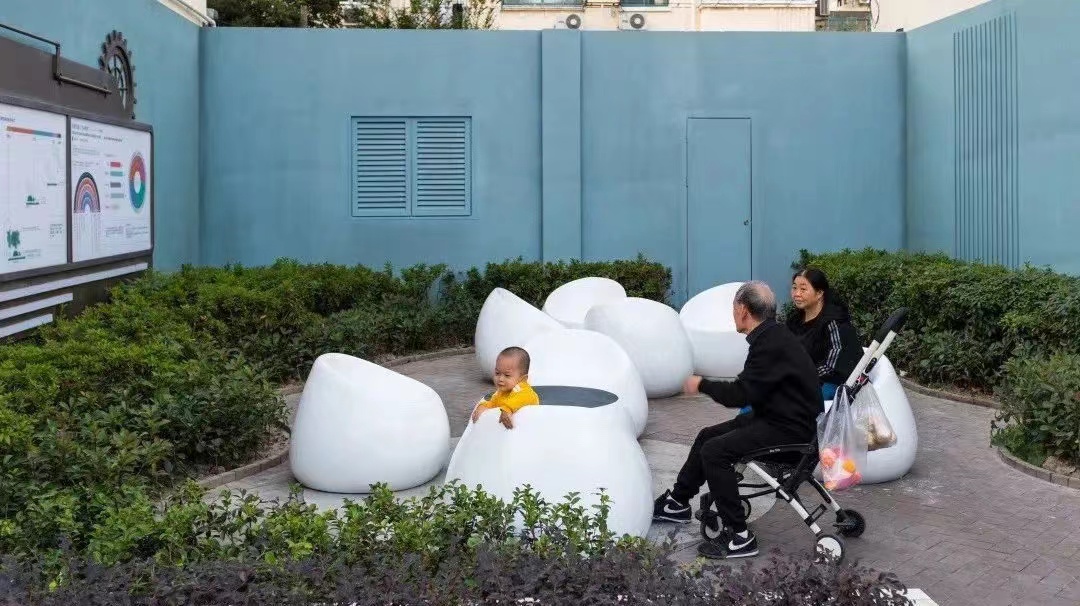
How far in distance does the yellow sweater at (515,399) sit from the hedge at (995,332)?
161 inches

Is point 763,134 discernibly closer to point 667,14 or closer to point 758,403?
point 758,403

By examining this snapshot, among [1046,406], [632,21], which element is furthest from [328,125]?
[632,21]

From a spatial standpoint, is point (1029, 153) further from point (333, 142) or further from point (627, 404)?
point (333, 142)

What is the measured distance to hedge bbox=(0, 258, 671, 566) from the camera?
569 centimetres

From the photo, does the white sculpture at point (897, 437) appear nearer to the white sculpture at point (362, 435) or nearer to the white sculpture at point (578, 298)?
the white sculpture at point (362, 435)

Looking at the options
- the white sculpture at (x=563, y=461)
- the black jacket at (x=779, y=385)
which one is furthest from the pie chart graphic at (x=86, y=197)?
the black jacket at (x=779, y=385)

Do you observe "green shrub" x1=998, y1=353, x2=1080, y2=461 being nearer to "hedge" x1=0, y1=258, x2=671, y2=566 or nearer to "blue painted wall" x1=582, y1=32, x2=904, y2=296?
"hedge" x1=0, y1=258, x2=671, y2=566

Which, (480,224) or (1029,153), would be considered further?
(480,224)

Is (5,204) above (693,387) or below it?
above

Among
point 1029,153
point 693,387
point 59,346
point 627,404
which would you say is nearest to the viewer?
point 693,387

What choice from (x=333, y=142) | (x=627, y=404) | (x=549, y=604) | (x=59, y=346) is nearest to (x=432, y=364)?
(x=333, y=142)

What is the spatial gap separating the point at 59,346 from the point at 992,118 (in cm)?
1107

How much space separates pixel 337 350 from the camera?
1152 centimetres

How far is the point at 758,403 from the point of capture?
5.96 metres
